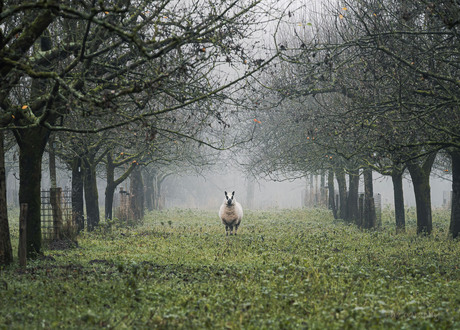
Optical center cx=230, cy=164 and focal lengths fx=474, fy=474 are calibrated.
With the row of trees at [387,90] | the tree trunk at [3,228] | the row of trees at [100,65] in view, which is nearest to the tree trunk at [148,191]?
the row of trees at [387,90]

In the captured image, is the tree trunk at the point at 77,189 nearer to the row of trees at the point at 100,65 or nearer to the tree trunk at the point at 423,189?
the row of trees at the point at 100,65

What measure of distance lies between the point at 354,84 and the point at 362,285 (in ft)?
32.3

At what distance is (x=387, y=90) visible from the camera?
16312 mm

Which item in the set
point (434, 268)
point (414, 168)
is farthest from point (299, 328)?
point (414, 168)

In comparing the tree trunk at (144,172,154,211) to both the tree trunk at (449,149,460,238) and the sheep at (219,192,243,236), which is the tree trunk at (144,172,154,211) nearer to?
the sheep at (219,192,243,236)

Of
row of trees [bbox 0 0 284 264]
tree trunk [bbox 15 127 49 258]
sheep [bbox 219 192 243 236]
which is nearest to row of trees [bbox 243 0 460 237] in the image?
row of trees [bbox 0 0 284 264]

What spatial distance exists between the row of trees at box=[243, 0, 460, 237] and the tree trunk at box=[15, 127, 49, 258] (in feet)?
19.1

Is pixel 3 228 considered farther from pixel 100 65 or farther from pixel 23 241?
pixel 100 65

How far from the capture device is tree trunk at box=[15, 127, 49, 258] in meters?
12.3

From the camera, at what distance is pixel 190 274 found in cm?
1049

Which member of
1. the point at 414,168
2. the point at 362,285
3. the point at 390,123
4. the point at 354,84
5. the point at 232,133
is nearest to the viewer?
the point at 362,285

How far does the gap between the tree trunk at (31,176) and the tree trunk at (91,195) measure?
878cm

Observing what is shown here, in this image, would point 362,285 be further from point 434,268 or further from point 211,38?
point 211,38

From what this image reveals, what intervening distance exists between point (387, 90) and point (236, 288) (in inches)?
410
